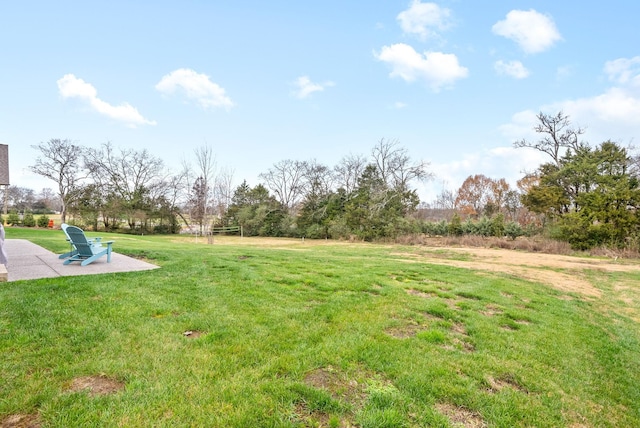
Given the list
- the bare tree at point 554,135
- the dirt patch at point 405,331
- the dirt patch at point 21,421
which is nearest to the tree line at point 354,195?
the bare tree at point 554,135

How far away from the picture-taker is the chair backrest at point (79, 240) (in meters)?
5.76

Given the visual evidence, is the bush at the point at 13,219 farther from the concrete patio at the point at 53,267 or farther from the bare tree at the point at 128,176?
the concrete patio at the point at 53,267

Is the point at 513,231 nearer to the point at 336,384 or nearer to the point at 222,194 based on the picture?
the point at 336,384

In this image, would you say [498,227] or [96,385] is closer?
[96,385]

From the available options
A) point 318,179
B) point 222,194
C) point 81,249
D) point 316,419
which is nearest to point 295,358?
point 316,419

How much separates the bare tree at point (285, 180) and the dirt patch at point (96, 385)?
35.4m

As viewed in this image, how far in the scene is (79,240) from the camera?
5.86m

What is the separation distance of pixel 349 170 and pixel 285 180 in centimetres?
887

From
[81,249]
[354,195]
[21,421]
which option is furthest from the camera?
[354,195]

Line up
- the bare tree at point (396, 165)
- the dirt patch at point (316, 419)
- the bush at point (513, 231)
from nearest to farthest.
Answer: the dirt patch at point (316, 419)
the bush at point (513, 231)
the bare tree at point (396, 165)

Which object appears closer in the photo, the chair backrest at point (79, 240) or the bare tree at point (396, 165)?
the chair backrest at point (79, 240)

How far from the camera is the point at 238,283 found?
5039 mm

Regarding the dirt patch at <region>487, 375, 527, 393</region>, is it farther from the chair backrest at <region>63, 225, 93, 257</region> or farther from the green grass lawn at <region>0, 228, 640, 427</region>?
the chair backrest at <region>63, 225, 93, 257</region>

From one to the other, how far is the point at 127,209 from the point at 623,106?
136 feet
